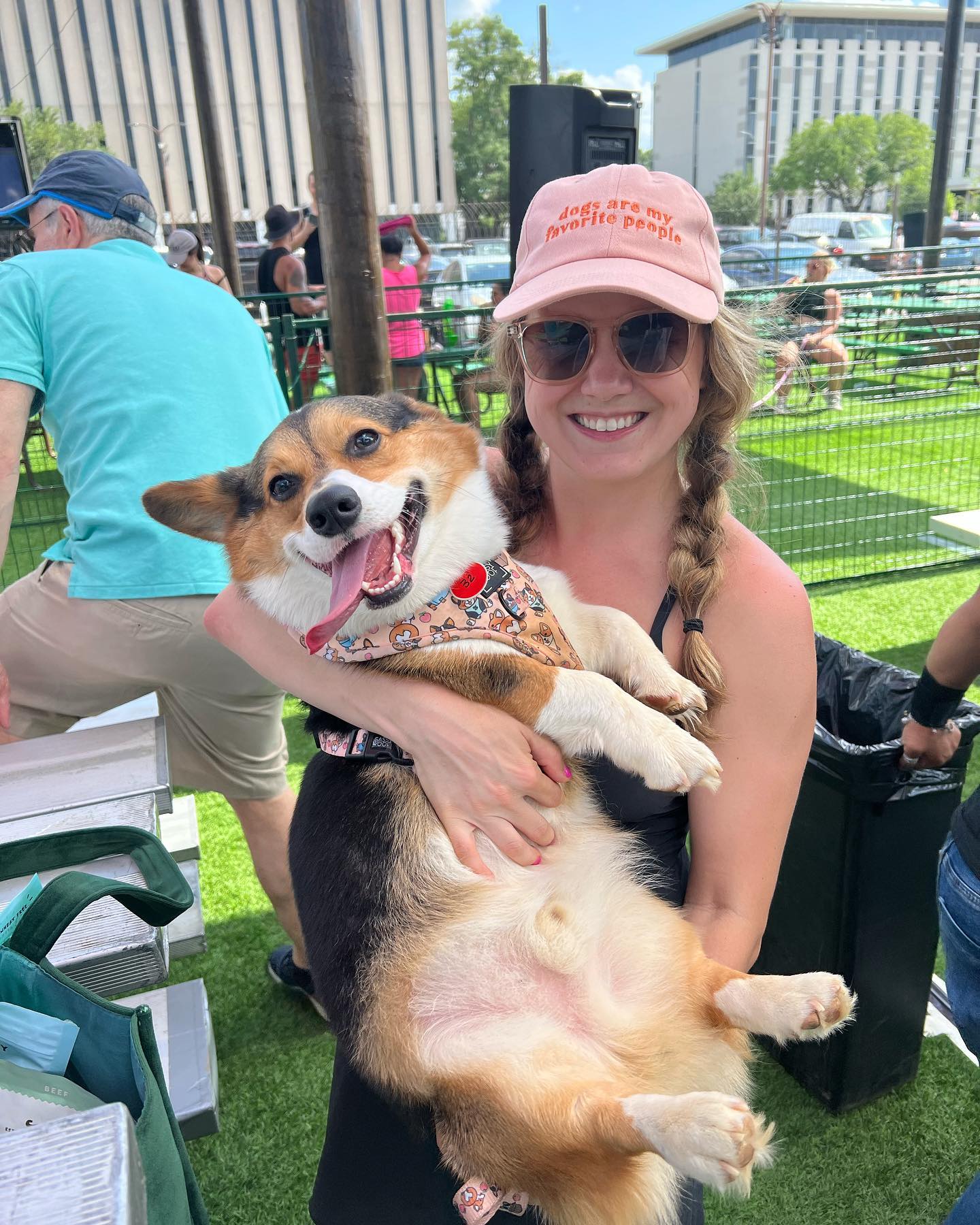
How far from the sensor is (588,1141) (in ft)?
3.85

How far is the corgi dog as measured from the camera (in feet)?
4.00

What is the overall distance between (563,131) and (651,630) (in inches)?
95.2

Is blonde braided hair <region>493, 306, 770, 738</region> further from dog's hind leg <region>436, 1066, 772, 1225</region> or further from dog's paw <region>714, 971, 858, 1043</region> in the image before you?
dog's hind leg <region>436, 1066, 772, 1225</region>

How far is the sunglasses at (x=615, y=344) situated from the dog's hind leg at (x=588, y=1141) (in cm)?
110

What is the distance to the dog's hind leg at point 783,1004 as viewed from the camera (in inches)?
48.8

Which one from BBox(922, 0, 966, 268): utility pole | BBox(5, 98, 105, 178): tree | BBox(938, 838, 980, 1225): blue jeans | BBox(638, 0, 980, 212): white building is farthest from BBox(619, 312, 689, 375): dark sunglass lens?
BBox(638, 0, 980, 212): white building

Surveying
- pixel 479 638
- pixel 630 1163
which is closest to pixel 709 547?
pixel 479 638

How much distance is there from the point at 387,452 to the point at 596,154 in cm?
221

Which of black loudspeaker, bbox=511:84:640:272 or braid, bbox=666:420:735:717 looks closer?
braid, bbox=666:420:735:717

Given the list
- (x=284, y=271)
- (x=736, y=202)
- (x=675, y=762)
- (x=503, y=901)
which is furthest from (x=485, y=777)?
(x=736, y=202)

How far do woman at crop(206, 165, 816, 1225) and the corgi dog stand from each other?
2.6 inches

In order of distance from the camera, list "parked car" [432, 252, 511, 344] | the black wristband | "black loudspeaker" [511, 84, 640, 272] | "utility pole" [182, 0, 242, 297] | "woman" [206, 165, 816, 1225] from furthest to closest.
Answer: "parked car" [432, 252, 511, 344], "utility pole" [182, 0, 242, 297], "black loudspeaker" [511, 84, 640, 272], the black wristband, "woman" [206, 165, 816, 1225]

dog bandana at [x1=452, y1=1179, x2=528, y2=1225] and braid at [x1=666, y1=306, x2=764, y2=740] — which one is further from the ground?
braid at [x1=666, y1=306, x2=764, y2=740]

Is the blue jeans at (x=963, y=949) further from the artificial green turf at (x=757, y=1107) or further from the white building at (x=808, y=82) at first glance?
the white building at (x=808, y=82)
